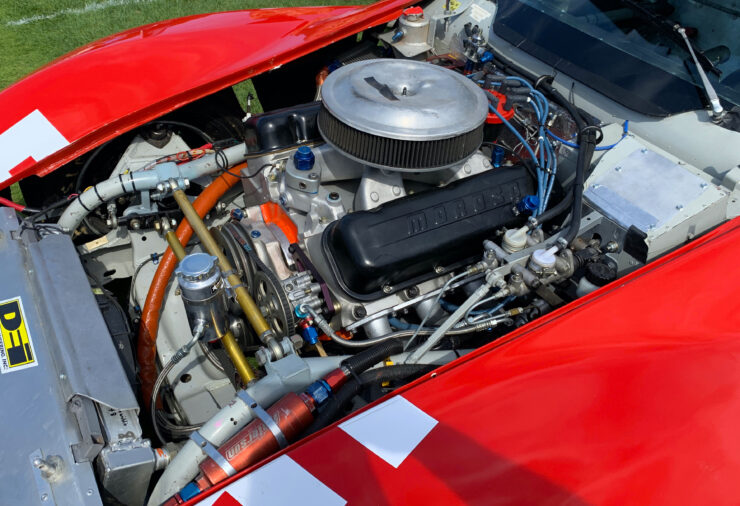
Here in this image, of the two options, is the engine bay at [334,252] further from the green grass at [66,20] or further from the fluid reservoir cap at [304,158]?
the green grass at [66,20]

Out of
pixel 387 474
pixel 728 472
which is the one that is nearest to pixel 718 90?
pixel 728 472

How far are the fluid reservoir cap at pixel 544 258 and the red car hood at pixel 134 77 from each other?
1.28m

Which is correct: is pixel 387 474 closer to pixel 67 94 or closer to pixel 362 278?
pixel 362 278

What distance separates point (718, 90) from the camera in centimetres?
192

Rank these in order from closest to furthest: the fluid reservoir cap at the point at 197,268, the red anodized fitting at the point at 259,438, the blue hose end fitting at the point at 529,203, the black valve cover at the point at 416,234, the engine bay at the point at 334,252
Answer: the red anodized fitting at the point at 259,438 → the engine bay at the point at 334,252 → the fluid reservoir cap at the point at 197,268 → the black valve cover at the point at 416,234 → the blue hose end fitting at the point at 529,203

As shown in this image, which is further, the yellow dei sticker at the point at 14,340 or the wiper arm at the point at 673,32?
the wiper arm at the point at 673,32

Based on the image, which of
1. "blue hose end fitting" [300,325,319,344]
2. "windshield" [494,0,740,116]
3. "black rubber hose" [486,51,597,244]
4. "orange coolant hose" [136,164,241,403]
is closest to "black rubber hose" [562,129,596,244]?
"black rubber hose" [486,51,597,244]

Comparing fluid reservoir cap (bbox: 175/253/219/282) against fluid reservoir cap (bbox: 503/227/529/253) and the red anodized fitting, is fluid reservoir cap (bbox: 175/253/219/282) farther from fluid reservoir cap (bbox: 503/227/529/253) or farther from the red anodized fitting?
fluid reservoir cap (bbox: 503/227/529/253)

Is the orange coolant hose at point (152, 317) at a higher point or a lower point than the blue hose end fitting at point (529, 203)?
lower

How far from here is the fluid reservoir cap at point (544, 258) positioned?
1.60 m

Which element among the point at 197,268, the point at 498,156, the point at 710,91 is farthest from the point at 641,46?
the point at 197,268

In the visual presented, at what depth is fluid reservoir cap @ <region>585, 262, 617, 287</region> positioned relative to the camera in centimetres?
161

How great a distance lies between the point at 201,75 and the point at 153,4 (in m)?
3.77

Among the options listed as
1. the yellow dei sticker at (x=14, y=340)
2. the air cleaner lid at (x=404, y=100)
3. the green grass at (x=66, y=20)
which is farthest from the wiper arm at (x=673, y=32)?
the green grass at (x=66, y=20)
